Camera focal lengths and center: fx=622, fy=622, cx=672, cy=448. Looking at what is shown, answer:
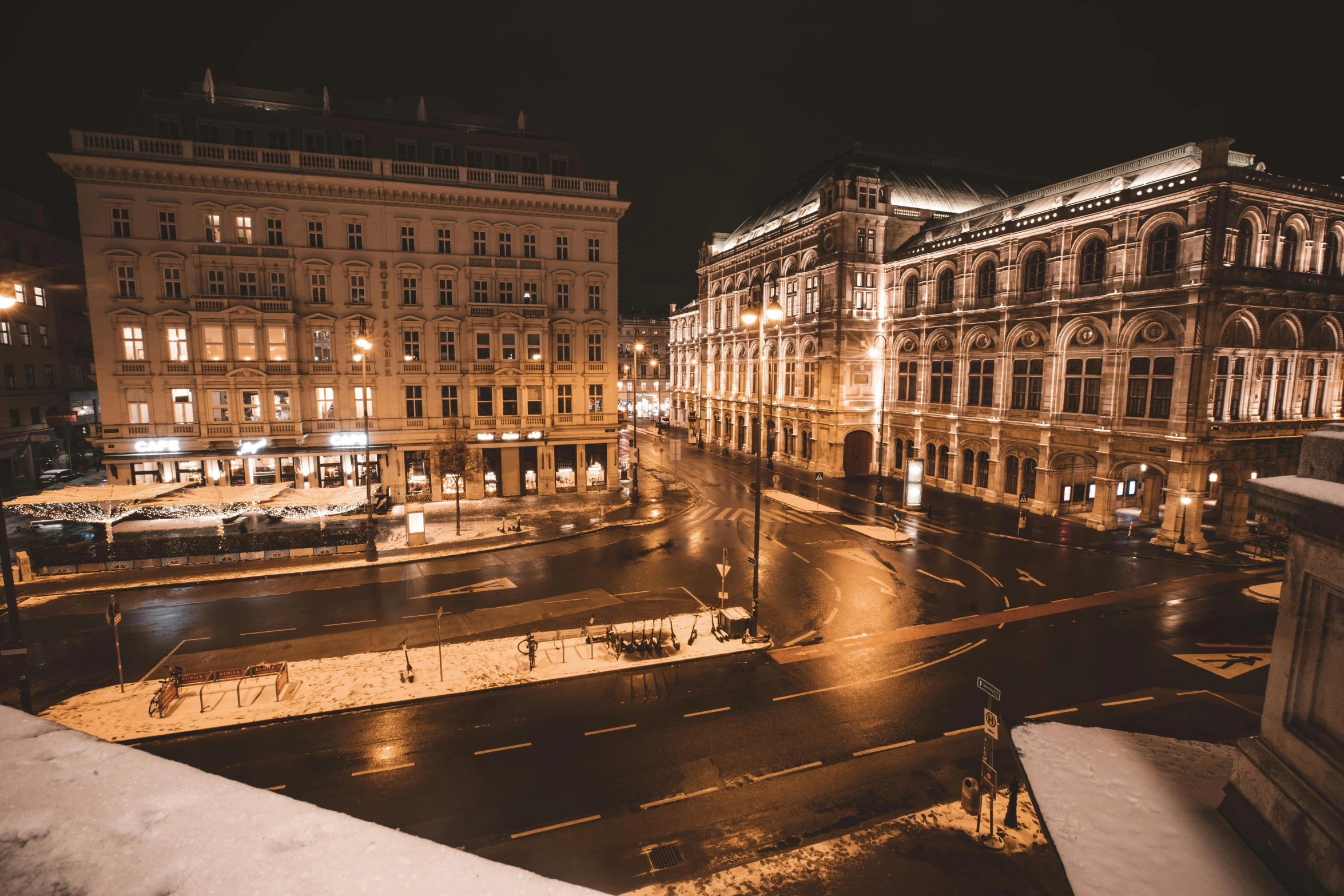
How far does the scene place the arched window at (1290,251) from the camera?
30609 millimetres

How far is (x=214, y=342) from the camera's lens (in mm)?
36188

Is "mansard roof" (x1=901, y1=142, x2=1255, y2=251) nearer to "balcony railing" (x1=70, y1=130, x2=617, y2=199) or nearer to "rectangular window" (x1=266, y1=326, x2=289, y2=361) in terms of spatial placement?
"balcony railing" (x1=70, y1=130, x2=617, y2=199)

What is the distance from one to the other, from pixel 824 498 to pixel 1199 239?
23.7 meters

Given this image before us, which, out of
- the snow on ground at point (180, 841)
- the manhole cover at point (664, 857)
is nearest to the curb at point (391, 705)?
the manhole cover at point (664, 857)

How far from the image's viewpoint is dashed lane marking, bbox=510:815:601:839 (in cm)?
1098

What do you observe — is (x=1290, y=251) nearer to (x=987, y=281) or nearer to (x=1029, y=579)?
(x=987, y=281)

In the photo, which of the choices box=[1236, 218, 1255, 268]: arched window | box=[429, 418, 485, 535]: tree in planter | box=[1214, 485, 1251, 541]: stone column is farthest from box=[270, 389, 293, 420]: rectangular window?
box=[1214, 485, 1251, 541]: stone column

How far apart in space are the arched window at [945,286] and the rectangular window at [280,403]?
143ft

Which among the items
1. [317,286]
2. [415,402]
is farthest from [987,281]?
[317,286]

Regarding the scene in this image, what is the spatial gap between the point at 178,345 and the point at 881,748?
4155cm

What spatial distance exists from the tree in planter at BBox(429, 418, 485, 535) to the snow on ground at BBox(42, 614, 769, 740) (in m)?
16.4

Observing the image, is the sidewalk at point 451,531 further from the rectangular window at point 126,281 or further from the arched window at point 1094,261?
the arched window at point 1094,261

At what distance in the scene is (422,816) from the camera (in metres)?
11.5

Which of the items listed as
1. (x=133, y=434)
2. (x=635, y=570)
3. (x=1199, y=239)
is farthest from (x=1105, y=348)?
(x=133, y=434)
